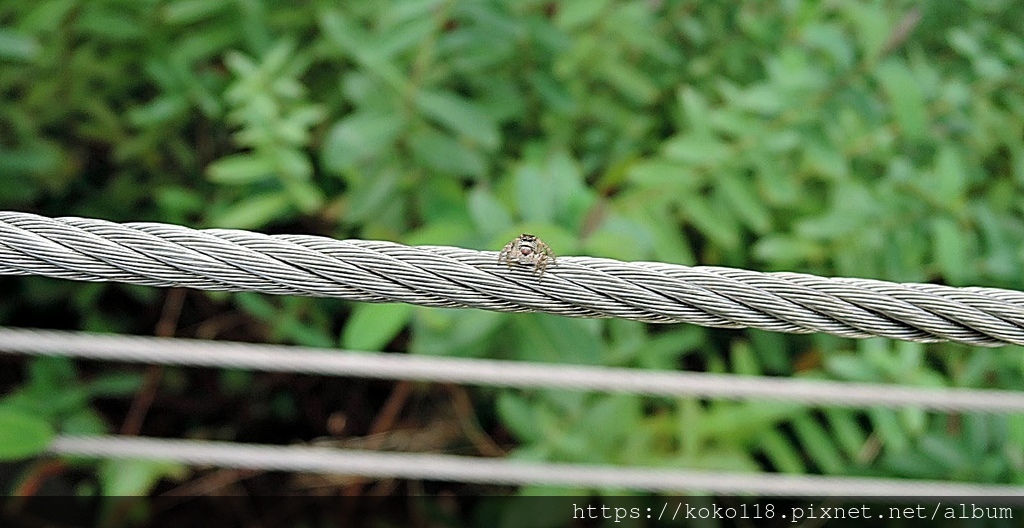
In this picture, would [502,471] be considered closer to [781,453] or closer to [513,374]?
[513,374]

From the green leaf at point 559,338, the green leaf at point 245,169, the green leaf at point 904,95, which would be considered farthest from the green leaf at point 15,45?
the green leaf at point 904,95

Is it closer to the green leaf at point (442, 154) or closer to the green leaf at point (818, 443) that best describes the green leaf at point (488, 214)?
the green leaf at point (442, 154)

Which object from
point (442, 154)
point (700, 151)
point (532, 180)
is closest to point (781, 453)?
point (700, 151)

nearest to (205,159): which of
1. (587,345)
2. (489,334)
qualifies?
(489,334)

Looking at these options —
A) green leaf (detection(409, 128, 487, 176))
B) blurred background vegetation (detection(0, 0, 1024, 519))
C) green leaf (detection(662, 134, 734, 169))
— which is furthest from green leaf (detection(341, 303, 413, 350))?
green leaf (detection(662, 134, 734, 169))

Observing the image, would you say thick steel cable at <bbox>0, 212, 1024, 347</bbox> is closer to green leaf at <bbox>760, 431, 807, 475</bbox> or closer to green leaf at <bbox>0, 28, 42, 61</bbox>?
green leaf at <bbox>0, 28, 42, 61</bbox>

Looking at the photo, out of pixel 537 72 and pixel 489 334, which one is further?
pixel 537 72

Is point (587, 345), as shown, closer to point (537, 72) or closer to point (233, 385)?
point (537, 72)
